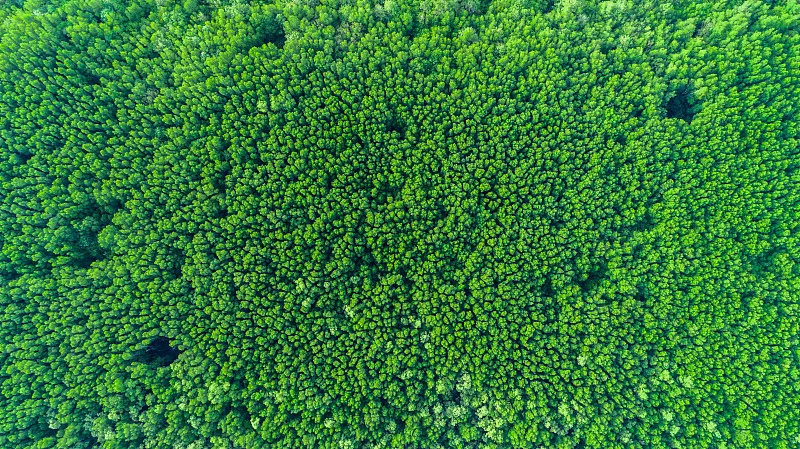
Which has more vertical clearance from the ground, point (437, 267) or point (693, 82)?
point (693, 82)

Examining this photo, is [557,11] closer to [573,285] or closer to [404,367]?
[573,285]

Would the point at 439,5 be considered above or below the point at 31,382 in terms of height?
above

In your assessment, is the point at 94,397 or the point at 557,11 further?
the point at 557,11

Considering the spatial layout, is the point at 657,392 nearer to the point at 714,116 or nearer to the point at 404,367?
the point at 404,367

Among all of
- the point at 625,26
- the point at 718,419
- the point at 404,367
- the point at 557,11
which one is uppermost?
the point at 557,11

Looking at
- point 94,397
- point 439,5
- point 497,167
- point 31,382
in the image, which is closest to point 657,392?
point 497,167

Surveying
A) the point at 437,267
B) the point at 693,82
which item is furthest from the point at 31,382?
the point at 693,82
